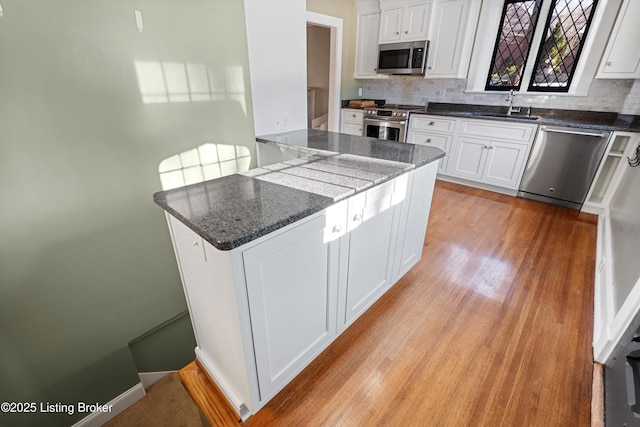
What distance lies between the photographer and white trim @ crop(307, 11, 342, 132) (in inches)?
157

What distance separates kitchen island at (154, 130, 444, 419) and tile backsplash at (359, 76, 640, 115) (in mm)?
2942

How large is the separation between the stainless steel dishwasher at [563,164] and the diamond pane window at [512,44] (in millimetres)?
1049

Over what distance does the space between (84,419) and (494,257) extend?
10.3 ft

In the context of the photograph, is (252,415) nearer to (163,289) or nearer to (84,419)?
(163,289)

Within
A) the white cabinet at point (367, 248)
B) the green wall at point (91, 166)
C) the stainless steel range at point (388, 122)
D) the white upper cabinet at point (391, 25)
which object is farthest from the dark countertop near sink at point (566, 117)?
the green wall at point (91, 166)

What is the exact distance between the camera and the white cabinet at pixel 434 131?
12.6 feet

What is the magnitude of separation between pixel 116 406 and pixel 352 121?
450 cm

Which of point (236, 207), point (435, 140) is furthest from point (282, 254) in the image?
point (435, 140)

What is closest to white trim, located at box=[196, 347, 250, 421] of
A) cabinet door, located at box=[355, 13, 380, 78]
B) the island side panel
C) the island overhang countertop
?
the island side panel

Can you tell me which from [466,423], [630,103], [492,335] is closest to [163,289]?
[466,423]

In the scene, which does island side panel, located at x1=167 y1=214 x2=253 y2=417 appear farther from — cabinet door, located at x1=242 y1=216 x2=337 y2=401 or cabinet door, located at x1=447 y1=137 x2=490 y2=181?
cabinet door, located at x1=447 y1=137 x2=490 y2=181

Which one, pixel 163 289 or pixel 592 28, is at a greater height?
pixel 592 28

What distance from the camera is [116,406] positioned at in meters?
1.92

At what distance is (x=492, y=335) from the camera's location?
1633 mm
